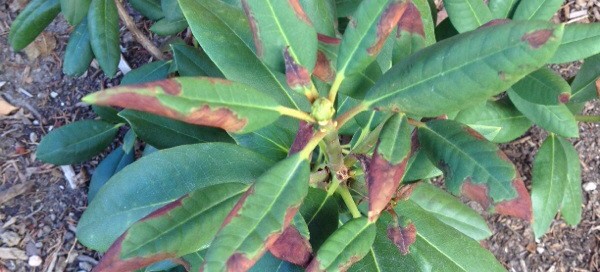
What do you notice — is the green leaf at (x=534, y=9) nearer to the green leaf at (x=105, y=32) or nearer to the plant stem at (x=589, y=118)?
the plant stem at (x=589, y=118)

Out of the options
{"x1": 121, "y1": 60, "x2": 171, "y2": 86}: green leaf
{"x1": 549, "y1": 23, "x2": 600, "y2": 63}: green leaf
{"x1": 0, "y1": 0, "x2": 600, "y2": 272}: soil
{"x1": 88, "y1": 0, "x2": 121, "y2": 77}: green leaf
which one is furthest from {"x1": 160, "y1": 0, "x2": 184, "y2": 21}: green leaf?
{"x1": 549, "y1": 23, "x2": 600, "y2": 63}: green leaf

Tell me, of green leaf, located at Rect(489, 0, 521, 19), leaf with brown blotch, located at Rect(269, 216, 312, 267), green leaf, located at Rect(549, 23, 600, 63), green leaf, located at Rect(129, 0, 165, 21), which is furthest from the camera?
green leaf, located at Rect(129, 0, 165, 21)

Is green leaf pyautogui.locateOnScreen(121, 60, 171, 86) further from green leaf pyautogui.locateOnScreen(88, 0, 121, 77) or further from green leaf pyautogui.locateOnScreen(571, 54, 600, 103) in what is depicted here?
green leaf pyautogui.locateOnScreen(571, 54, 600, 103)

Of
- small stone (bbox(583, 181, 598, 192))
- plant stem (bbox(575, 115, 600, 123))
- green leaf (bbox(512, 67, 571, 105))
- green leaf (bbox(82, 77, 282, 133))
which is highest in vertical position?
green leaf (bbox(82, 77, 282, 133))

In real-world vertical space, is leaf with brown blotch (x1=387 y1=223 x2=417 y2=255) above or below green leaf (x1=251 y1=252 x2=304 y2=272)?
above

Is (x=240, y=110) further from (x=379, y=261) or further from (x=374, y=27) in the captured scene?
(x=379, y=261)
